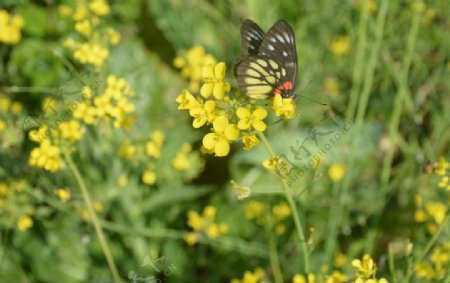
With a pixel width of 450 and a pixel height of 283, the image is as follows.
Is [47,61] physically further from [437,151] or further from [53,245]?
[437,151]

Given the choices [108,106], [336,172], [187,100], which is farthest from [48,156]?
[336,172]

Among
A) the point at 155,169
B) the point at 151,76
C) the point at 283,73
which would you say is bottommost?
the point at 283,73

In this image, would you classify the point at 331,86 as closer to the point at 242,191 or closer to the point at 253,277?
the point at 253,277

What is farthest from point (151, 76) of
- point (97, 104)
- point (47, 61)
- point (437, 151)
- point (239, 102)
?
point (239, 102)

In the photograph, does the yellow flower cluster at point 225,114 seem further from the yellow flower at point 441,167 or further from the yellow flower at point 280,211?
the yellow flower at point 280,211

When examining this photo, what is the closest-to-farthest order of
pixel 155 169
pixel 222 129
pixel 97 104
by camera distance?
pixel 222 129
pixel 97 104
pixel 155 169

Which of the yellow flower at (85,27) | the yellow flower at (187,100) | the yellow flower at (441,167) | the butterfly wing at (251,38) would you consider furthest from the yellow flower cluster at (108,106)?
the yellow flower at (441,167)
